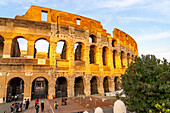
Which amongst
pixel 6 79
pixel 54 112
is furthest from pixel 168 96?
pixel 6 79

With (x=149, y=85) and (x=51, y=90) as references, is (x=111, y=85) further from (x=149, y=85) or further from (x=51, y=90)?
(x=149, y=85)

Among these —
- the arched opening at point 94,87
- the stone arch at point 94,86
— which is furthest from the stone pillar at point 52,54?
the arched opening at point 94,87

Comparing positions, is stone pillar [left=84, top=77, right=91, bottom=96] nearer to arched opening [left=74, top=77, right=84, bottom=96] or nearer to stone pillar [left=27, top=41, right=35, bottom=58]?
arched opening [left=74, top=77, right=84, bottom=96]

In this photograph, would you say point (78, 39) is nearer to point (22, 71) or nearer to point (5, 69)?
point (22, 71)

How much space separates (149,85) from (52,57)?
1283 cm

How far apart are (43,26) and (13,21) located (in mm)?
3846

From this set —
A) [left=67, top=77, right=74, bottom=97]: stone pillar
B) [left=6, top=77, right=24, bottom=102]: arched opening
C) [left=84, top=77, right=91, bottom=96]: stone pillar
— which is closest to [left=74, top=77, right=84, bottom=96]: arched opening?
[left=84, top=77, right=91, bottom=96]: stone pillar

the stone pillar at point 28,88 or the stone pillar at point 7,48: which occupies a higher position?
the stone pillar at point 7,48

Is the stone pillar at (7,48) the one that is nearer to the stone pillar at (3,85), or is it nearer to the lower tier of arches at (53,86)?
the stone pillar at (3,85)

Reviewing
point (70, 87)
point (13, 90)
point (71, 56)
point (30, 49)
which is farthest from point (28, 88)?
point (71, 56)

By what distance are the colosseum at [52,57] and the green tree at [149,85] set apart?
35.6ft

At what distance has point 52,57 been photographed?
50.0 feet

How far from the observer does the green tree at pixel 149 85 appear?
5527 mm

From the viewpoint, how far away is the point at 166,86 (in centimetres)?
532
